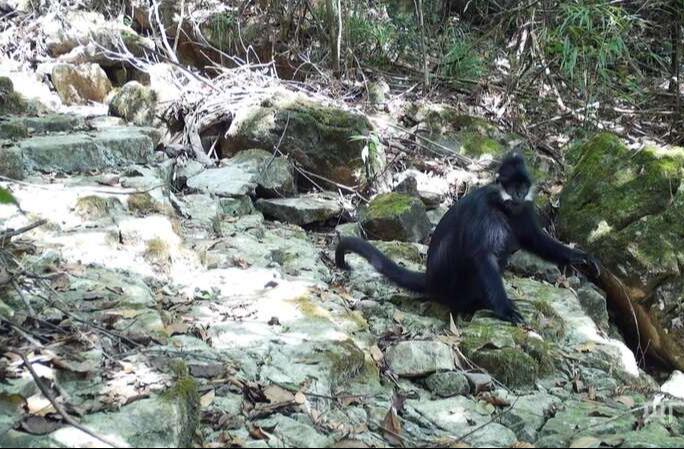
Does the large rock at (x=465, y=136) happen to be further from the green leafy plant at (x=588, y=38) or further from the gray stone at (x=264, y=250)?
the gray stone at (x=264, y=250)

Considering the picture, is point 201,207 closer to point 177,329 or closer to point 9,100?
point 177,329

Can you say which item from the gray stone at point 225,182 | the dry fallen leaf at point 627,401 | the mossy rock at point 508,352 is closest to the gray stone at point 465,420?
the mossy rock at point 508,352

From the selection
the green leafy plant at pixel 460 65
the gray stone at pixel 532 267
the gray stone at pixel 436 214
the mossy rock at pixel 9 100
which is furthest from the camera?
the green leafy plant at pixel 460 65

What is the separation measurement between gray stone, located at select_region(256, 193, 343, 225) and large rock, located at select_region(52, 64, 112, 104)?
2652mm

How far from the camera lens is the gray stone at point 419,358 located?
10.6 ft

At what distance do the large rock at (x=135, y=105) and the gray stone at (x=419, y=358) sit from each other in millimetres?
4164

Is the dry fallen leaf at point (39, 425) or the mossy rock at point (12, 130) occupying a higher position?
the dry fallen leaf at point (39, 425)

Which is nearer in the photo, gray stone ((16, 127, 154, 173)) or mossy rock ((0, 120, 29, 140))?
gray stone ((16, 127, 154, 173))

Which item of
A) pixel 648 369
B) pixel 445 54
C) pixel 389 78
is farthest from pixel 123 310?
pixel 445 54

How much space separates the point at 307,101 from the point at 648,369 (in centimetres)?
379

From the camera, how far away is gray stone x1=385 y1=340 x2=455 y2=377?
3.22 meters

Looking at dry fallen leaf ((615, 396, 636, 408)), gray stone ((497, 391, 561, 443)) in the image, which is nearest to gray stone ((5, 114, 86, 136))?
gray stone ((497, 391, 561, 443))

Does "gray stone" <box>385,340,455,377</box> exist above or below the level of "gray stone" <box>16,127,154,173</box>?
above

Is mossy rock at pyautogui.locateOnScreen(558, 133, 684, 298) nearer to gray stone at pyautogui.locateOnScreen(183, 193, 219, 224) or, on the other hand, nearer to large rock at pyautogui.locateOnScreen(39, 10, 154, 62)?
gray stone at pyautogui.locateOnScreen(183, 193, 219, 224)
